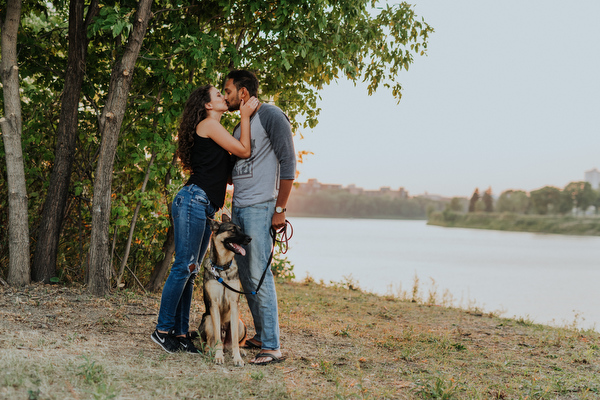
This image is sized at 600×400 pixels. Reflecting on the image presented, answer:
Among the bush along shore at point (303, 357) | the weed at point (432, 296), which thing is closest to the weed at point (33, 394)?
the bush along shore at point (303, 357)

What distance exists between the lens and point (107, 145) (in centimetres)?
580

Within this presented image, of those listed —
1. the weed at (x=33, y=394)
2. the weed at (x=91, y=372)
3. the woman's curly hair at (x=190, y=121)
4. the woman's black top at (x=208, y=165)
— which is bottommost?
the weed at (x=91, y=372)

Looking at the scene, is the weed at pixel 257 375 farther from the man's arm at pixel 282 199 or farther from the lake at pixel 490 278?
the lake at pixel 490 278

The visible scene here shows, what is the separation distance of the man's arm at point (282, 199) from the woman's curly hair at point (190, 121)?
81 centimetres

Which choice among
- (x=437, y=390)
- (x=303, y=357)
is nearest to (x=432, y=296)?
(x=303, y=357)

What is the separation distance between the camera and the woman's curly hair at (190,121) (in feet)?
13.3

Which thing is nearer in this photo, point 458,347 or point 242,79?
point 242,79

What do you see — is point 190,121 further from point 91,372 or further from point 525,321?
point 525,321

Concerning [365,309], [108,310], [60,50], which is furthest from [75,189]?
[365,309]

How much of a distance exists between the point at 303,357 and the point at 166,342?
117 centimetres

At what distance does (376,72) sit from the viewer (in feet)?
25.5

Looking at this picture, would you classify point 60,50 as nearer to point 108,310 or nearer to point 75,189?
point 75,189

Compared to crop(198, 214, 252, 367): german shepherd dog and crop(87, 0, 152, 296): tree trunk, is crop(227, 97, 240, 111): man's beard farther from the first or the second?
crop(87, 0, 152, 296): tree trunk

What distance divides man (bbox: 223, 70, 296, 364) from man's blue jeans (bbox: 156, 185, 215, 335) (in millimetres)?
288
